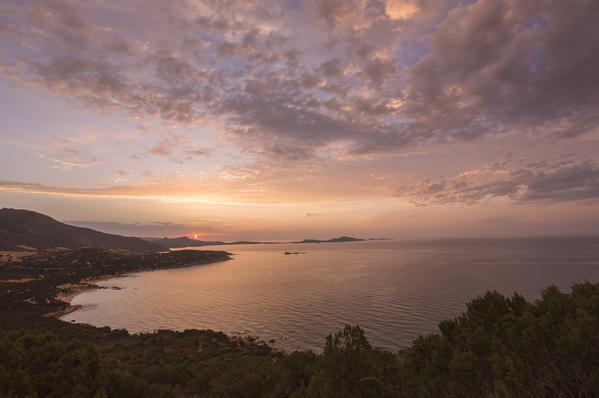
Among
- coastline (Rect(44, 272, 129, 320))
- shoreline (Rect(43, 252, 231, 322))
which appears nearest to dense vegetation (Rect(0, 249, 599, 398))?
coastline (Rect(44, 272, 129, 320))

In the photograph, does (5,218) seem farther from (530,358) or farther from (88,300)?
(530,358)

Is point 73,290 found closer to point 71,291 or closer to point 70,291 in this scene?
point 71,291

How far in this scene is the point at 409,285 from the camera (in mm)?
74625

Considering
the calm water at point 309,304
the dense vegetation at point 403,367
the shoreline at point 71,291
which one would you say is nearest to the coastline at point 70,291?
the shoreline at point 71,291

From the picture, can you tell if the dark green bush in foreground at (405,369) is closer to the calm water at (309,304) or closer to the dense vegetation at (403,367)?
the dense vegetation at (403,367)

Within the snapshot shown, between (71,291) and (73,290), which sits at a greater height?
(71,291)

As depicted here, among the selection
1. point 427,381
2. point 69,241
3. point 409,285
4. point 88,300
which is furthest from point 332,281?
point 69,241

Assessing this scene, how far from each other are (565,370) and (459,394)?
566cm

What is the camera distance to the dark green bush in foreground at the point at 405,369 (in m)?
12.3

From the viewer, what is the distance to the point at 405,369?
17453mm

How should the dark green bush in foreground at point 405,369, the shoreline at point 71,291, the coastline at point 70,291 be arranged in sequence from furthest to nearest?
the coastline at point 70,291 < the shoreline at point 71,291 < the dark green bush in foreground at point 405,369

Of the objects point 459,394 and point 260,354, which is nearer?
point 459,394

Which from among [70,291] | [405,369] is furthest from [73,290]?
[405,369]

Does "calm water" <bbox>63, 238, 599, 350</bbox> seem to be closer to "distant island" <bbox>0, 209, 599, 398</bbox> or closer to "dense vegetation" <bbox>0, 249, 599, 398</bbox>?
"distant island" <bbox>0, 209, 599, 398</bbox>
